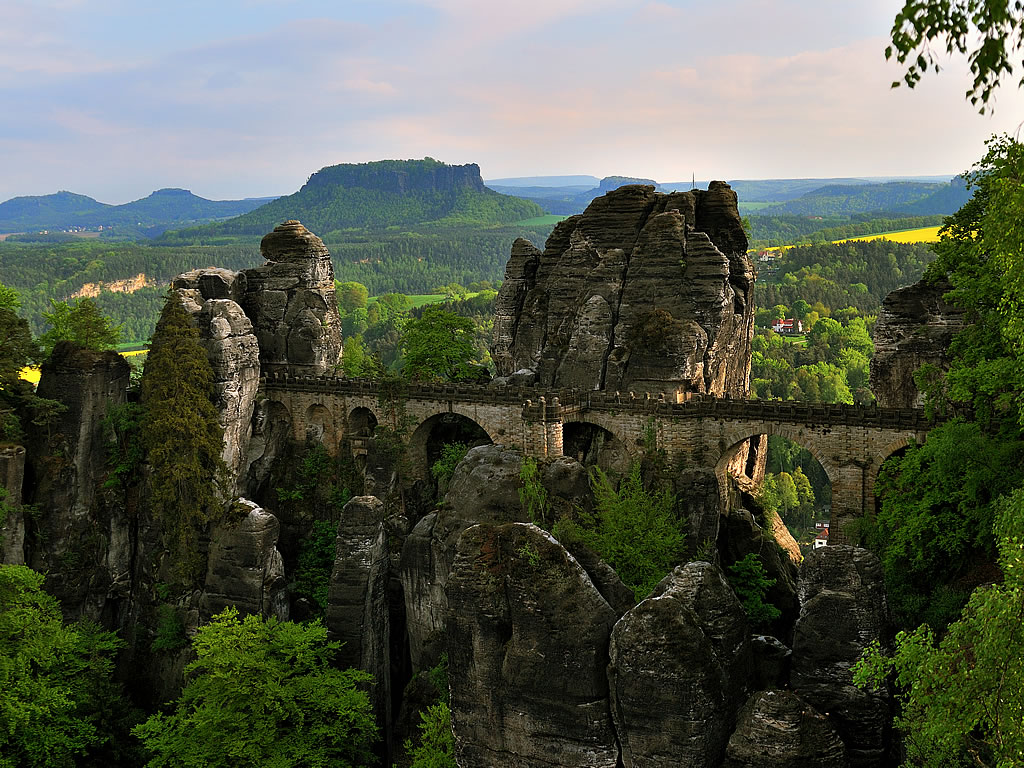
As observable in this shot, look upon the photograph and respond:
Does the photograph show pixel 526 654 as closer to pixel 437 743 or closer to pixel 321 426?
pixel 437 743

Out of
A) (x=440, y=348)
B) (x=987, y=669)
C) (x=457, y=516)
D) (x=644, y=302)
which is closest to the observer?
(x=987, y=669)

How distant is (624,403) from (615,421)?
37.1 inches

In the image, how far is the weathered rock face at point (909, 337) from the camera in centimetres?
3591

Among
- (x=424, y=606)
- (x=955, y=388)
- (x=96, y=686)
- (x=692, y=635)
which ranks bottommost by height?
(x=96, y=686)

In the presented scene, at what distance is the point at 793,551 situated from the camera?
1660 inches

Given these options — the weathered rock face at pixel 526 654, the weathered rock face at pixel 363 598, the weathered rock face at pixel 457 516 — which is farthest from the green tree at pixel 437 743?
the weathered rock face at pixel 363 598

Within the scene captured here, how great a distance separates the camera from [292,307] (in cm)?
5034

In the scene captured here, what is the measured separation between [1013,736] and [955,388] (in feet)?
45.7

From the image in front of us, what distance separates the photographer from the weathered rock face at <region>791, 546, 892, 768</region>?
782 inches

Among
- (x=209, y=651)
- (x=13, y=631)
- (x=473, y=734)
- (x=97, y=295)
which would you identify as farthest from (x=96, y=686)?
(x=97, y=295)

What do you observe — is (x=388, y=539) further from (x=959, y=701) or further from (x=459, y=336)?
(x=959, y=701)

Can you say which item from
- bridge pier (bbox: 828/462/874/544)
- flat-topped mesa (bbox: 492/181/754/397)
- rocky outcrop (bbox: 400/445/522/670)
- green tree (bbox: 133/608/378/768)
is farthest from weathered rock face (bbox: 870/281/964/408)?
green tree (bbox: 133/608/378/768)

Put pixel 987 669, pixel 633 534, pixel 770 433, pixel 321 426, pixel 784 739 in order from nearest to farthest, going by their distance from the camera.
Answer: pixel 987 669, pixel 784 739, pixel 633 534, pixel 770 433, pixel 321 426

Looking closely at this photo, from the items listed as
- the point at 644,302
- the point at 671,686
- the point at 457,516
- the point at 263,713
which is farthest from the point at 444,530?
the point at 671,686
